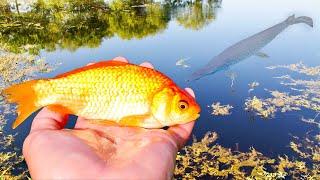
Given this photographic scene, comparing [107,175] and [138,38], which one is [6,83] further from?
Result: [107,175]

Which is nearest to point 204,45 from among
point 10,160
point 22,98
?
point 10,160

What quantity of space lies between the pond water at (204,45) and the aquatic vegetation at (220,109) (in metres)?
0.19

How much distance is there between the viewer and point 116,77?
12.2 feet

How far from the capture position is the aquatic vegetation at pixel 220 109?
1296 centimetres

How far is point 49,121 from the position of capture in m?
3.81

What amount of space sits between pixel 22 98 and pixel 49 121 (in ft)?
1.08

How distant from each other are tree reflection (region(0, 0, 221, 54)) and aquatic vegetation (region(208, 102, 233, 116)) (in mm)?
9997

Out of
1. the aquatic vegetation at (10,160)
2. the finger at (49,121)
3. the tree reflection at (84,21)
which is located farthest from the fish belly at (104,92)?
the tree reflection at (84,21)

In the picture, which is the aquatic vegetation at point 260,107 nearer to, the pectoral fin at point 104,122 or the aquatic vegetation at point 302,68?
the aquatic vegetation at point 302,68

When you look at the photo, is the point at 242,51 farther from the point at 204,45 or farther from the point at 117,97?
the point at 117,97

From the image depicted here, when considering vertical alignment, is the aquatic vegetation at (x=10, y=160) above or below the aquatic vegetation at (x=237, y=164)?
above

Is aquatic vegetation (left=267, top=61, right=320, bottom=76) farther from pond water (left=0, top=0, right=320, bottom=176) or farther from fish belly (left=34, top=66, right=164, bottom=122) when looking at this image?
fish belly (left=34, top=66, right=164, bottom=122)

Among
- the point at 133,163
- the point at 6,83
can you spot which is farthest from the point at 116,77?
the point at 6,83

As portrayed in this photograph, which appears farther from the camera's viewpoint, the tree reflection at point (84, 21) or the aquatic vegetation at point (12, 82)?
the tree reflection at point (84, 21)
